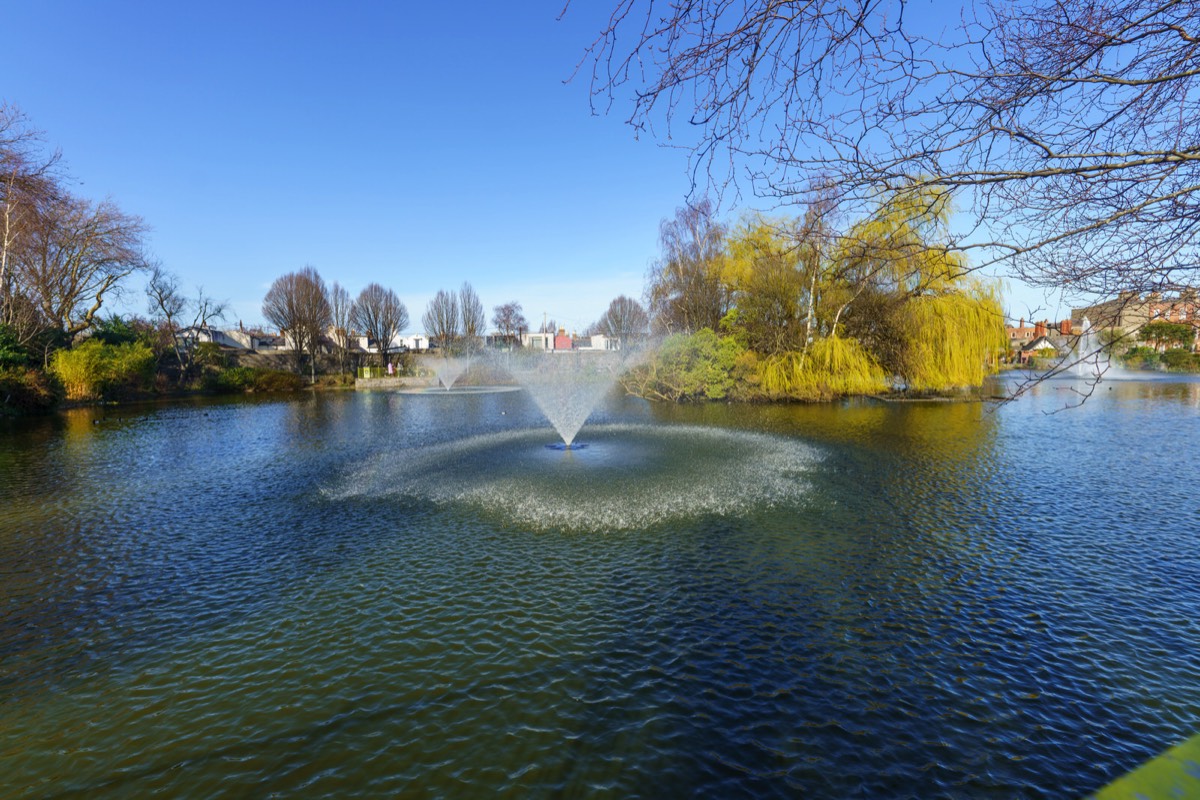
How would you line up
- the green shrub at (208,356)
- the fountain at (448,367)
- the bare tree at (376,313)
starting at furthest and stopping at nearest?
the bare tree at (376,313), the fountain at (448,367), the green shrub at (208,356)

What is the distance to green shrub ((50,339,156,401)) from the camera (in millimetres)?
29352

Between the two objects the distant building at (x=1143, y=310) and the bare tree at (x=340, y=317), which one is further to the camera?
the bare tree at (x=340, y=317)

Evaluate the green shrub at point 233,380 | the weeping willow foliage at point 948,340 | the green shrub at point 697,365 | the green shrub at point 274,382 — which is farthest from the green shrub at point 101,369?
the weeping willow foliage at point 948,340

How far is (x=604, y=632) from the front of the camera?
577cm

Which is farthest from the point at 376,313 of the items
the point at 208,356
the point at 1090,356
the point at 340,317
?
the point at 1090,356

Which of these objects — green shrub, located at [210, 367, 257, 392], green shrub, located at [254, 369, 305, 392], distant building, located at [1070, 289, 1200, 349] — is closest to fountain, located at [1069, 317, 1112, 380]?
distant building, located at [1070, 289, 1200, 349]

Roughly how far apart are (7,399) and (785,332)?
125ft

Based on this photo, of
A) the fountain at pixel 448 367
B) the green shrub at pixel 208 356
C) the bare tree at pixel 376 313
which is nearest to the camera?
the green shrub at pixel 208 356

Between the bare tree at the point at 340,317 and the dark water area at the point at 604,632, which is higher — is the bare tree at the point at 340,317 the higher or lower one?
the higher one

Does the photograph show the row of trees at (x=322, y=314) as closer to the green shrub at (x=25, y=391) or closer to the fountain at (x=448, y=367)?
the fountain at (x=448, y=367)

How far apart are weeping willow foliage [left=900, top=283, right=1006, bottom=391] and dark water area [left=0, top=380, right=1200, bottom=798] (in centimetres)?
1520

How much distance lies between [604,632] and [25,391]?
3351 cm

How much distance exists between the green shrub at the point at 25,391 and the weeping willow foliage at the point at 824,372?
3578 cm

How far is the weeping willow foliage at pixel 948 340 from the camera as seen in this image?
27.0 m
